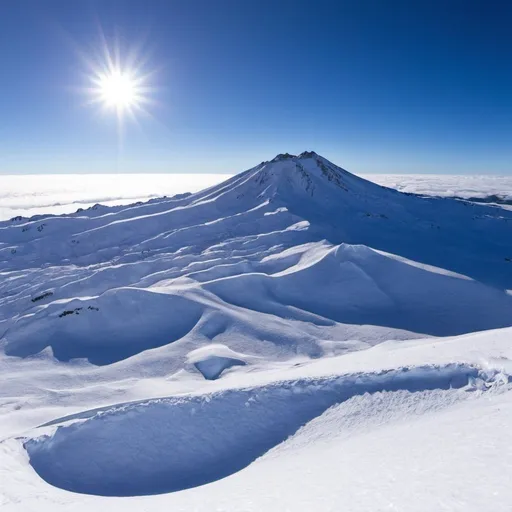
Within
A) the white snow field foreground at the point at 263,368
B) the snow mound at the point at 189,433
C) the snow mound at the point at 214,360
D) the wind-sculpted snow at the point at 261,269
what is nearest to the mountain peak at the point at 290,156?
the wind-sculpted snow at the point at 261,269

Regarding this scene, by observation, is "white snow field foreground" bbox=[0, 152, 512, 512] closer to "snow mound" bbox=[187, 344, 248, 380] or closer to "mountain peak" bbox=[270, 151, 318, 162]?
"snow mound" bbox=[187, 344, 248, 380]

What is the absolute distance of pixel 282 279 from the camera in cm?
3947

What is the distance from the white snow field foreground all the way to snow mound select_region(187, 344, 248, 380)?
18cm

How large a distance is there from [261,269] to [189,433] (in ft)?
110

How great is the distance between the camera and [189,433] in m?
12.4

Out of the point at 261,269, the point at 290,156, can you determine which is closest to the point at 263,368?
the point at 261,269

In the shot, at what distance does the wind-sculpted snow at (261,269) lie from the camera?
30.5m

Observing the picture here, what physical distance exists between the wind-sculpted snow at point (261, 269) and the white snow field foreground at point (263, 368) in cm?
27

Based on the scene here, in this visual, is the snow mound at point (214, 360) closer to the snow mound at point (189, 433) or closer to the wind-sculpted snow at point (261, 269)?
the wind-sculpted snow at point (261, 269)

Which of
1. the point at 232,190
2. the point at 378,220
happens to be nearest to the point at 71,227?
the point at 232,190

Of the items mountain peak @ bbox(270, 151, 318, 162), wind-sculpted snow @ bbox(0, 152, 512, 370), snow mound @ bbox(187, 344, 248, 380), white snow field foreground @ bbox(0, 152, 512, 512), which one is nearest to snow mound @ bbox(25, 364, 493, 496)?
white snow field foreground @ bbox(0, 152, 512, 512)

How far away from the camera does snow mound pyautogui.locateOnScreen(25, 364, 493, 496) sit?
11.0 metres

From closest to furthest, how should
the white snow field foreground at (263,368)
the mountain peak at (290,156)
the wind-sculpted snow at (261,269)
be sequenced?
the white snow field foreground at (263,368), the wind-sculpted snow at (261,269), the mountain peak at (290,156)

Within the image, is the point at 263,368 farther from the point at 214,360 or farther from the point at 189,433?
the point at 189,433
